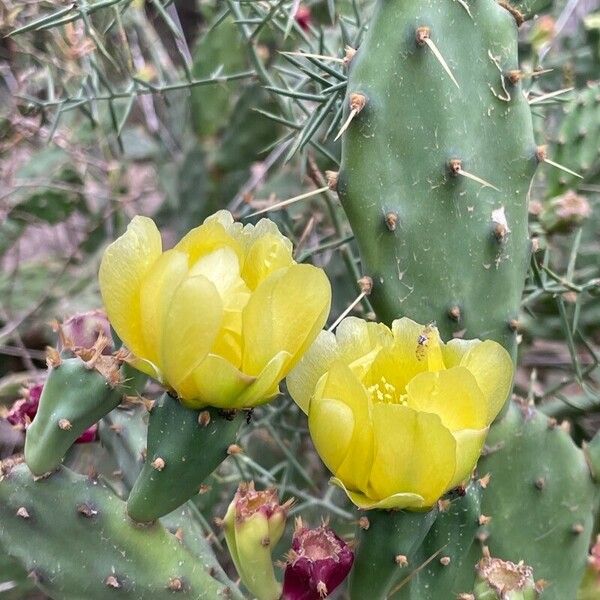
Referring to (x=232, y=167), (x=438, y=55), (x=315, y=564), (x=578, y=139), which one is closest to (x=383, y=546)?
(x=315, y=564)

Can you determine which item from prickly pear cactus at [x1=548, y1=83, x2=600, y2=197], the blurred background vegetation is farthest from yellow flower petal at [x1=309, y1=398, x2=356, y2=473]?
prickly pear cactus at [x1=548, y1=83, x2=600, y2=197]

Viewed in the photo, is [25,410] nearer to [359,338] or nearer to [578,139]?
[359,338]

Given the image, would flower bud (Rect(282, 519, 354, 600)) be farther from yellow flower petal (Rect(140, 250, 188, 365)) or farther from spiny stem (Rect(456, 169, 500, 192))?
spiny stem (Rect(456, 169, 500, 192))

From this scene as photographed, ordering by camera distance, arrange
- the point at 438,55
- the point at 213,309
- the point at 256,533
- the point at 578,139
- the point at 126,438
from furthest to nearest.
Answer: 1. the point at 578,139
2. the point at 126,438
3. the point at 438,55
4. the point at 256,533
5. the point at 213,309

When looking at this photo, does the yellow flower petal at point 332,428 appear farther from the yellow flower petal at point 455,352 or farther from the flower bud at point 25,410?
the flower bud at point 25,410

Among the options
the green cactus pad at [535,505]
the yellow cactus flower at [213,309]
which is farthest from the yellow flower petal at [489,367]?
the green cactus pad at [535,505]

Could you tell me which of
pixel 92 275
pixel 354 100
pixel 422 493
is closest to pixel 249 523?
pixel 422 493
